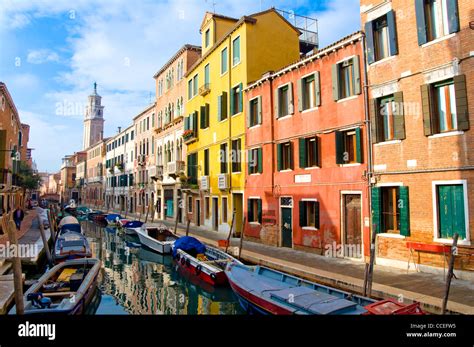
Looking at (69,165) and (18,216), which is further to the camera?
(69,165)

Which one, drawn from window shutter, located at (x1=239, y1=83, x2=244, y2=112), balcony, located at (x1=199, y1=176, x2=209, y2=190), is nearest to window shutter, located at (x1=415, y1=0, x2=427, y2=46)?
window shutter, located at (x1=239, y1=83, x2=244, y2=112)

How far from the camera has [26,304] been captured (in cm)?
870

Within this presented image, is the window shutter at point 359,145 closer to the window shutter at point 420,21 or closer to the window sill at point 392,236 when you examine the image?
the window sill at point 392,236

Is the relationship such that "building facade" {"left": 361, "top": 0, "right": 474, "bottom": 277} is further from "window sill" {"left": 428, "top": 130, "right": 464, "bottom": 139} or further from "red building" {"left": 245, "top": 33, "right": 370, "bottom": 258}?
"red building" {"left": 245, "top": 33, "right": 370, "bottom": 258}

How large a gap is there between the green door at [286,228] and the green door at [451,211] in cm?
691

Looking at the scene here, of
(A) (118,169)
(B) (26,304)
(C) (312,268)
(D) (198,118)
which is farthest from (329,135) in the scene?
(A) (118,169)

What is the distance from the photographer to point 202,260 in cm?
1498

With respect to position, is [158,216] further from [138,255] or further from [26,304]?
[26,304]

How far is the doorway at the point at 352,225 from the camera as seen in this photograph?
42.4 ft

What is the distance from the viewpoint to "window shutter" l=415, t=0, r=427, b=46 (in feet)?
35.8

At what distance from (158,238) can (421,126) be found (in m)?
15.7

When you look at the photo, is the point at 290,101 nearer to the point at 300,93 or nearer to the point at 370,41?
the point at 300,93

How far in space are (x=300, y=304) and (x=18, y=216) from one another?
2079 centimetres

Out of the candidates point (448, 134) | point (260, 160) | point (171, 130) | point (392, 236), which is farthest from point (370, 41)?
point (171, 130)
